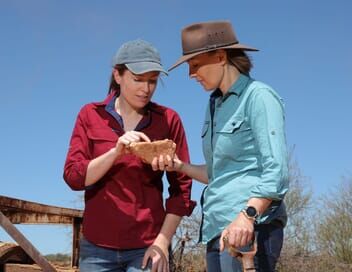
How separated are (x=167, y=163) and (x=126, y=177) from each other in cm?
23

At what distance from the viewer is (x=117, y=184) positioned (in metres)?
3.10

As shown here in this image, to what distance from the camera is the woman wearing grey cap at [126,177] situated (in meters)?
3.02

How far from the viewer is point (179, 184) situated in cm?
327

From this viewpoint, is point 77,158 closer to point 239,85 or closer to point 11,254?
point 239,85

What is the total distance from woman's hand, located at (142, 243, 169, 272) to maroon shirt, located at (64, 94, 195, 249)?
6 cm

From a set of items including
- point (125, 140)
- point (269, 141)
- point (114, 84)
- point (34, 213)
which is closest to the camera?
point (269, 141)

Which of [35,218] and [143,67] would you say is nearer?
[143,67]

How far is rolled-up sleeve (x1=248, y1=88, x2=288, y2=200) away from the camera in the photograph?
95.7 inches

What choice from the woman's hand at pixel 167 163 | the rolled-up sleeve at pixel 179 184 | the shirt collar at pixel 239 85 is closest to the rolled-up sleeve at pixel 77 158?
the woman's hand at pixel 167 163

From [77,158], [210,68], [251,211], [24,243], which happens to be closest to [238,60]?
[210,68]

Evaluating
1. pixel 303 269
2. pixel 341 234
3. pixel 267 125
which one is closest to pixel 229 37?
pixel 267 125

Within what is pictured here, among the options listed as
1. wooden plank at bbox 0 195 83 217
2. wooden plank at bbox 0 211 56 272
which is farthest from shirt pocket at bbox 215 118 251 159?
wooden plank at bbox 0 195 83 217

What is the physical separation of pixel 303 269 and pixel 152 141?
9.04 m

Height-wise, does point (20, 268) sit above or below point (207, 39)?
below
